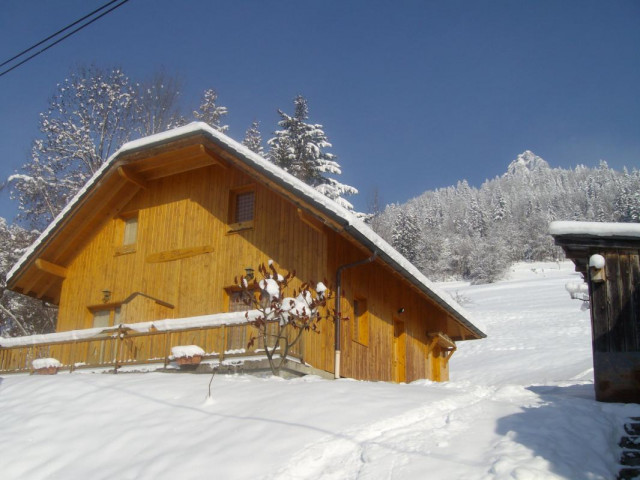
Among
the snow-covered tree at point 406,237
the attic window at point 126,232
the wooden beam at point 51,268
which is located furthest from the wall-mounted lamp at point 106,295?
the snow-covered tree at point 406,237

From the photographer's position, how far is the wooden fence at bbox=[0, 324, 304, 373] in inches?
538

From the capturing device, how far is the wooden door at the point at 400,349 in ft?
61.7

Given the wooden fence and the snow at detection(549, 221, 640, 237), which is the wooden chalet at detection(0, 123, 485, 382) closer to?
the wooden fence

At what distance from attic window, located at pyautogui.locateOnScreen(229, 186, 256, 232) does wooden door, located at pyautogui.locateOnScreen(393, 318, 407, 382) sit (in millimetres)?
5107

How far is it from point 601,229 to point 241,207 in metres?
9.11

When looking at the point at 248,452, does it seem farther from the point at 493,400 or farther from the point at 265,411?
the point at 493,400

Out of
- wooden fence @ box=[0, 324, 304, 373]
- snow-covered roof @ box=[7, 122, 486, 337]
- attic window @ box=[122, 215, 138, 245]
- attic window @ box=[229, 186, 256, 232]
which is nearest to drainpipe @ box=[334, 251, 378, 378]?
snow-covered roof @ box=[7, 122, 486, 337]

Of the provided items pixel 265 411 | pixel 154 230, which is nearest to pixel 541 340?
pixel 154 230

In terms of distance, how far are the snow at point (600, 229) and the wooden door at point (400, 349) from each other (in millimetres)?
8495

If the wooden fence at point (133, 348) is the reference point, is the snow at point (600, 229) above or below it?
above

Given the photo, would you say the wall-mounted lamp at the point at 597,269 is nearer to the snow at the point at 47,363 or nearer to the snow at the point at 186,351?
the snow at the point at 186,351

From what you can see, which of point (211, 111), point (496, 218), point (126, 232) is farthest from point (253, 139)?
point (496, 218)

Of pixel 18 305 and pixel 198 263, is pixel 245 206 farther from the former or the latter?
pixel 18 305

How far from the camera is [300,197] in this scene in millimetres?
14414
